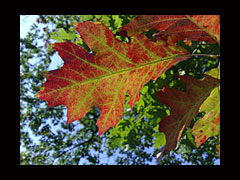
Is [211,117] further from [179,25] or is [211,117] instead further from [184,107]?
[179,25]

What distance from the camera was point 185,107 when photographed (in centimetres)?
96

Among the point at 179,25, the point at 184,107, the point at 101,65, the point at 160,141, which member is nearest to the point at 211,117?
the point at 184,107

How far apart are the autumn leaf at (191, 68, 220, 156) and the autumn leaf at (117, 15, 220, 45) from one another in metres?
0.25

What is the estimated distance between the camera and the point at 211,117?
101 centimetres

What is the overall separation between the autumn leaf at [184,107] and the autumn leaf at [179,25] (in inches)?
9.1

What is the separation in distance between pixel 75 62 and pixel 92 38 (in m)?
0.12

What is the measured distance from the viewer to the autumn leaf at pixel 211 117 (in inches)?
37.3

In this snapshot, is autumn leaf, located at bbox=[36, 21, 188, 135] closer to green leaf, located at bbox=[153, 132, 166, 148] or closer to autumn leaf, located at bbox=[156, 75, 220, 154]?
autumn leaf, located at bbox=[156, 75, 220, 154]

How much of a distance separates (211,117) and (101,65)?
2.14 ft

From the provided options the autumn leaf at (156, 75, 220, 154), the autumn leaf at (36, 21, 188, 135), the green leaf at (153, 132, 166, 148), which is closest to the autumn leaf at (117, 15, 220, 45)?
the autumn leaf at (36, 21, 188, 135)

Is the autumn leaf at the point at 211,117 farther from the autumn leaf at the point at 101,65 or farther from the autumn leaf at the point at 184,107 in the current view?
the autumn leaf at the point at 101,65

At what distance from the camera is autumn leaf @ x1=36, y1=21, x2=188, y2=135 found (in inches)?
30.8

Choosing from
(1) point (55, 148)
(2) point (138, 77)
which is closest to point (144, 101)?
(2) point (138, 77)

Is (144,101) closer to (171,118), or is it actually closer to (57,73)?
(171,118)
